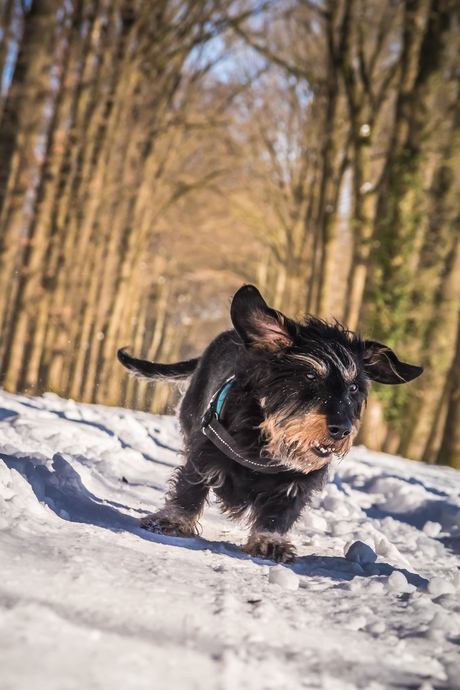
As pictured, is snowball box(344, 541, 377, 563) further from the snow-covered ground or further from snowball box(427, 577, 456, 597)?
snowball box(427, 577, 456, 597)

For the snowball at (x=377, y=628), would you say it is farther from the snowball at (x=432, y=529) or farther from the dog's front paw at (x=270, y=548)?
the snowball at (x=432, y=529)

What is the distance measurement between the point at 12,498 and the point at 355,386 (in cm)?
201

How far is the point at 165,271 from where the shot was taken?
3494 cm

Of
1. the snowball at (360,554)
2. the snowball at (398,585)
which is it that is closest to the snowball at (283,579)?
the snowball at (398,585)

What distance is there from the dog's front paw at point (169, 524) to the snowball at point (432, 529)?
7.82 feet

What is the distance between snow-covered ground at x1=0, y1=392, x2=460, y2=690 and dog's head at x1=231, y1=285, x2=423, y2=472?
0.63m

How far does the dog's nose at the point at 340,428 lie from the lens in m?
3.81

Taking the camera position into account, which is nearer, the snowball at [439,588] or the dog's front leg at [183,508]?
the snowball at [439,588]

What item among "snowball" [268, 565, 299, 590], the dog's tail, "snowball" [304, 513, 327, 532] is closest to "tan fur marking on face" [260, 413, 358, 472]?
"snowball" [268, 565, 299, 590]

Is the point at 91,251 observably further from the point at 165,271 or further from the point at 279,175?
the point at 165,271

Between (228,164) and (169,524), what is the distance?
79.3 ft

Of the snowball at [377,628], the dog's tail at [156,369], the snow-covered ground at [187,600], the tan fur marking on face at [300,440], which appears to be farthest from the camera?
the dog's tail at [156,369]

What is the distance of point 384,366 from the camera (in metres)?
4.74

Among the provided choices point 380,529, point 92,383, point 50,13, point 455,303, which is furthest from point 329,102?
point 380,529
